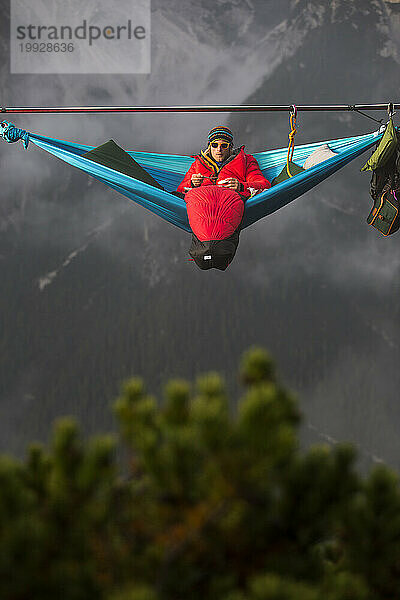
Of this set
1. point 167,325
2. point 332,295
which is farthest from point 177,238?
point 332,295

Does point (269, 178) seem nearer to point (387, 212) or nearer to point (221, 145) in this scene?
point (221, 145)

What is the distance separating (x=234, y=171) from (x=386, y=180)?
0.54 metres

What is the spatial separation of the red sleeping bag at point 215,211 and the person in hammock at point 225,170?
0.06 metres

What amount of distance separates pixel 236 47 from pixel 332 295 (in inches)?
55.5

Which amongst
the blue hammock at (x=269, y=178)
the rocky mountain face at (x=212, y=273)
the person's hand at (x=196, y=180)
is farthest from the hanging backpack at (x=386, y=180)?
the rocky mountain face at (x=212, y=273)

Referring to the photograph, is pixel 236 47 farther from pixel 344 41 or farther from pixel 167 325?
pixel 167 325

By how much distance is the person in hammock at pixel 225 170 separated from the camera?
2.33 meters

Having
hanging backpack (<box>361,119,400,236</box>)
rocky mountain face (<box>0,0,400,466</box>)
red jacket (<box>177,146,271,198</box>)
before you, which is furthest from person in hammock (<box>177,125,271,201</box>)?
rocky mountain face (<box>0,0,400,466</box>)

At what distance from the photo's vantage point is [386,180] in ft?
7.06

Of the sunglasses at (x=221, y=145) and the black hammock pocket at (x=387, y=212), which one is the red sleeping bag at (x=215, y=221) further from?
the black hammock pocket at (x=387, y=212)

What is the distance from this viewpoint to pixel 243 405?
59 centimetres

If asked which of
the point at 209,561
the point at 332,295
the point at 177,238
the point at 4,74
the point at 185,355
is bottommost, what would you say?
the point at 209,561

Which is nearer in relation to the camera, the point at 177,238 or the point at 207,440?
the point at 207,440

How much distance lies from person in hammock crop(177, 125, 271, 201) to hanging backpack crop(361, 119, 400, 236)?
0.40 m
